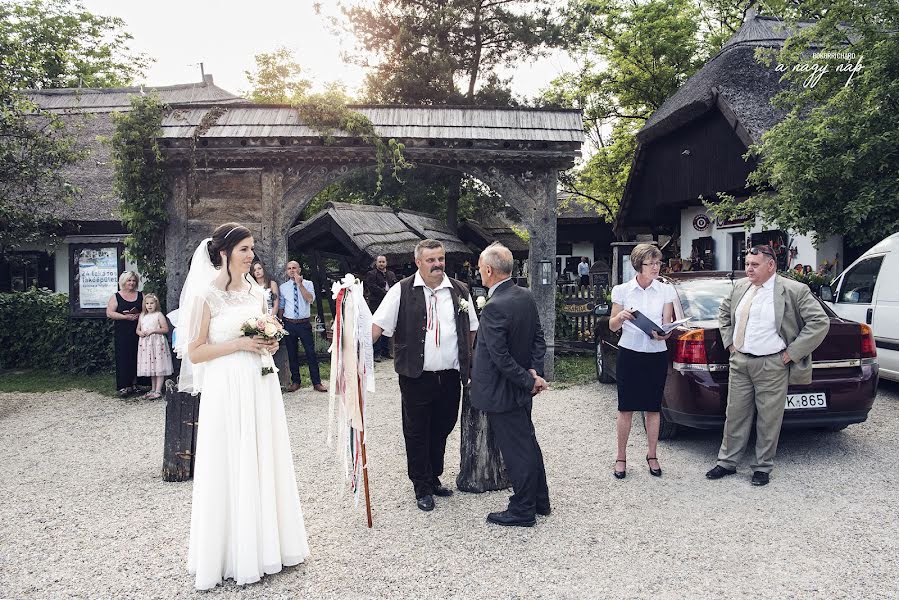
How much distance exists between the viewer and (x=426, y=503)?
4.91 m

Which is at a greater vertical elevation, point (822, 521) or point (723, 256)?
point (723, 256)

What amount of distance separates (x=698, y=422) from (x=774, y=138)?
694cm

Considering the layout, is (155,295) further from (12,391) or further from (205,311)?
(205,311)

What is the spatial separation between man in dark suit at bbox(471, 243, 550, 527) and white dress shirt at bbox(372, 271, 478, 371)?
0.41 m

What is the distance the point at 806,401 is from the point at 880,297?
13.0 feet

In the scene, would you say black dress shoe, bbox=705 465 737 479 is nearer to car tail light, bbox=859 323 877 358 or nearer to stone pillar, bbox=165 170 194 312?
car tail light, bbox=859 323 877 358

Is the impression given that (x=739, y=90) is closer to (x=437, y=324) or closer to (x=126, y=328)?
(x=437, y=324)

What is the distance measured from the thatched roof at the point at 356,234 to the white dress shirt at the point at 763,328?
365 inches

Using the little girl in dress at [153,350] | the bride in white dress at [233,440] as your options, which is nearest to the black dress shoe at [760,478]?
the bride in white dress at [233,440]

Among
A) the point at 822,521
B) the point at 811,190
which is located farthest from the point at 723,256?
the point at 822,521

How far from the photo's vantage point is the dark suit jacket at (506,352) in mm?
4402

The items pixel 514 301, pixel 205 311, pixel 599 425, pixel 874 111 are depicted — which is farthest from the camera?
pixel 874 111

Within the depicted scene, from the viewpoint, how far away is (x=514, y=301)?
14.6ft

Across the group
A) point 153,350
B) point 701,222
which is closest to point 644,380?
point 153,350
